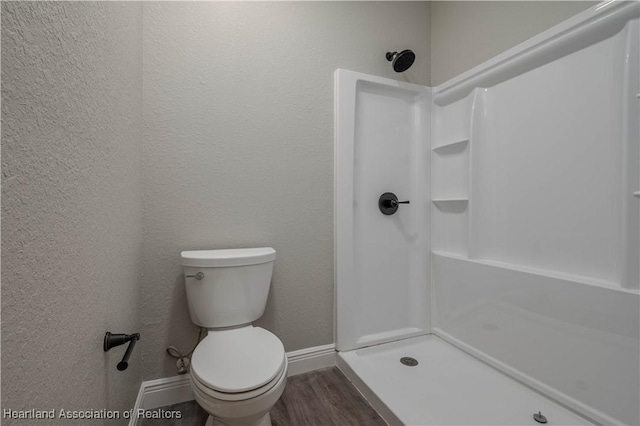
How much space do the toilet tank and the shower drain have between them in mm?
919

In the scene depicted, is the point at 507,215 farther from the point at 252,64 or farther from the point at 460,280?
the point at 252,64

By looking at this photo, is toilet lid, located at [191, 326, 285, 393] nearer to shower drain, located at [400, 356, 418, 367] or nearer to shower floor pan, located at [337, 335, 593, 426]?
shower floor pan, located at [337, 335, 593, 426]

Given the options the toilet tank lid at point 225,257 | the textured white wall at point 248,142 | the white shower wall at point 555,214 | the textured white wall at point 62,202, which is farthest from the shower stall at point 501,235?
the textured white wall at point 62,202

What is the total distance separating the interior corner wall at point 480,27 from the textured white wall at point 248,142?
1.24ft

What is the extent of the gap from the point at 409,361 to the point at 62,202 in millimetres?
1691

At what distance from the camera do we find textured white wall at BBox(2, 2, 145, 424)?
0.40 m

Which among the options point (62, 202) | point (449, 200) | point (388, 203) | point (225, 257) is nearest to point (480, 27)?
point (449, 200)

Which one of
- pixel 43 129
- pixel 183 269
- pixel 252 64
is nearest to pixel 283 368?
pixel 183 269

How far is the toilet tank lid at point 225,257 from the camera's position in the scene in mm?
1188

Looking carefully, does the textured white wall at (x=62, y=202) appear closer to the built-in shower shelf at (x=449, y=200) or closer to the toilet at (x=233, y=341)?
the toilet at (x=233, y=341)

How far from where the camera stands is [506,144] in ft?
4.58

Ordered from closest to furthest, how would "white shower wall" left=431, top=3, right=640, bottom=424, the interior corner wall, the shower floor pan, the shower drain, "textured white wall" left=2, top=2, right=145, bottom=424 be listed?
"textured white wall" left=2, top=2, right=145, bottom=424 → "white shower wall" left=431, top=3, right=640, bottom=424 → the shower floor pan → the interior corner wall → the shower drain

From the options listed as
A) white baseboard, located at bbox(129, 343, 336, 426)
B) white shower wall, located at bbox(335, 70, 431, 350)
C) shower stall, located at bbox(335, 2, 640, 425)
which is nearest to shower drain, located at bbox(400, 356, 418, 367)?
shower stall, located at bbox(335, 2, 640, 425)

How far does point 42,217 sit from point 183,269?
0.91m
